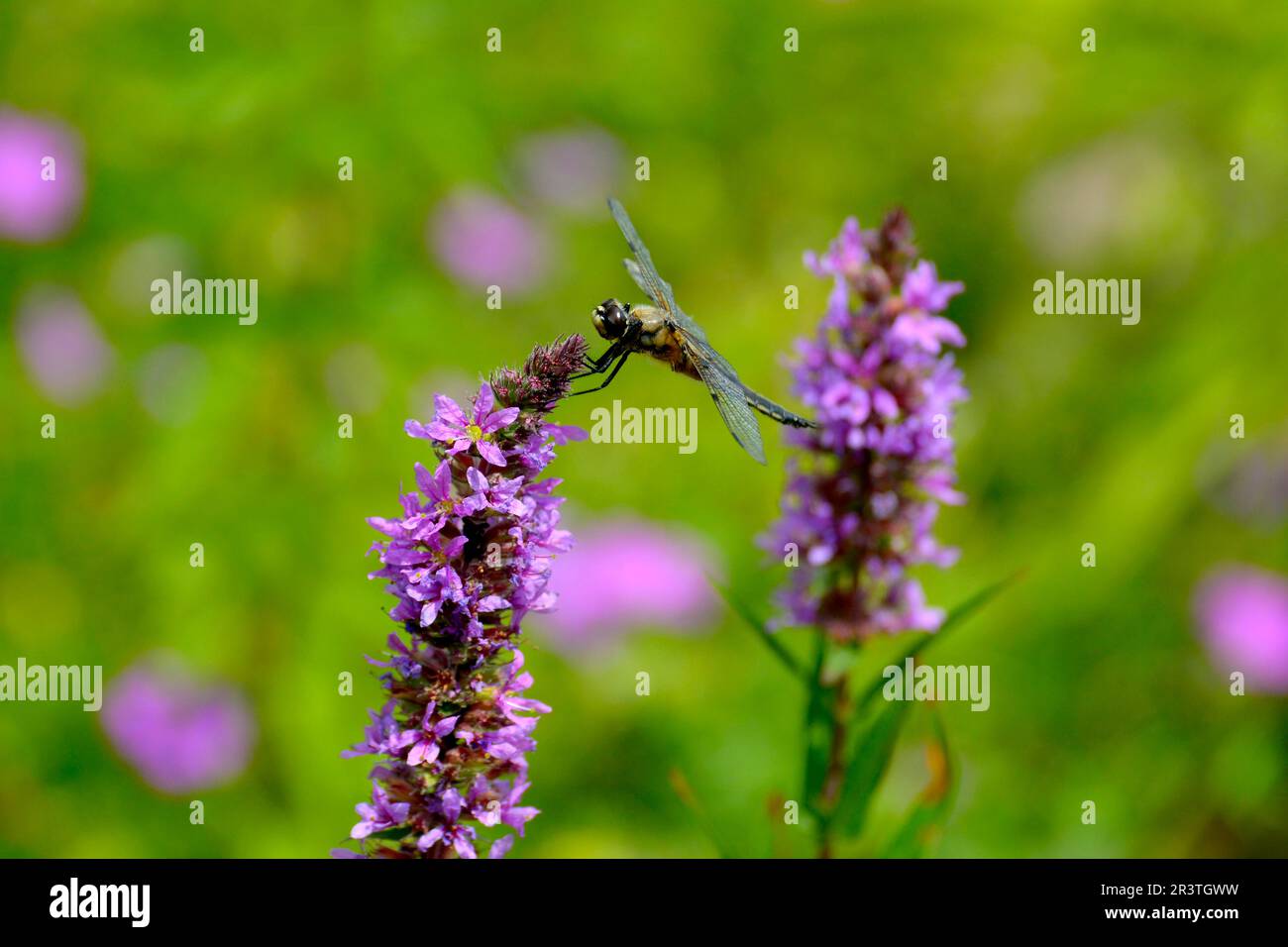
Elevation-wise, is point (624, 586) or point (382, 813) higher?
point (624, 586)

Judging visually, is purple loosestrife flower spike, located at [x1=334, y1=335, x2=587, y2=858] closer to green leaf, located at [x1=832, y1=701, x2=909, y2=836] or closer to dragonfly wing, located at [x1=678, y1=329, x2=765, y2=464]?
dragonfly wing, located at [x1=678, y1=329, x2=765, y2=464]

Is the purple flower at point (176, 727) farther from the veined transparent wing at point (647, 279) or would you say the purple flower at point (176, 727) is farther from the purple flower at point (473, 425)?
the purple flower at point (473, 425)

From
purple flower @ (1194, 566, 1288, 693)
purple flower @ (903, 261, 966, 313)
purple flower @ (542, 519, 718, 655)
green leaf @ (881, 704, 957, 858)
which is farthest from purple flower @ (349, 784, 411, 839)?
purple flower @ (1194, 566, 1288, 693)

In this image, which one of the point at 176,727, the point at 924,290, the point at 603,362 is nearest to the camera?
the point at 924,290

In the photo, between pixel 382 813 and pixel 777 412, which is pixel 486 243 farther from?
pixel 382 813

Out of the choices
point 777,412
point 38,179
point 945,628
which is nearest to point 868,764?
point 945,628

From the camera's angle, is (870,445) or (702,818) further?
(702,818)
